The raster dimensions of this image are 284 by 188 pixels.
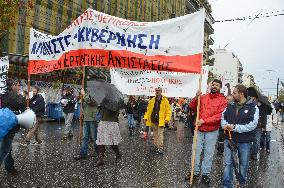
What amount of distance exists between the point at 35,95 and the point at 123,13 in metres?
39.1

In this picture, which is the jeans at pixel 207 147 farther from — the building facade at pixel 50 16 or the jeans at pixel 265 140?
the building facade at pixel 50 16

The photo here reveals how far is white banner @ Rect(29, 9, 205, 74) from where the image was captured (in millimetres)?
8070

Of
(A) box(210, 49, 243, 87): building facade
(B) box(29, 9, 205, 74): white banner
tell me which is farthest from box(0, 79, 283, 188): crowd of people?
(A) box(210, 49, 243, 87): building facade

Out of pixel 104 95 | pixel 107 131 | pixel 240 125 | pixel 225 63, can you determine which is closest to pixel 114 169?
pixel 107 131

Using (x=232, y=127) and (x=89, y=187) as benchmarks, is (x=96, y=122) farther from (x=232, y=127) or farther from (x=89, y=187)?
(x=232, y=127)

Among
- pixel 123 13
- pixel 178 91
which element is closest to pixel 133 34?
pixel 178 91

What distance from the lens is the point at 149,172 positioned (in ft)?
28.7

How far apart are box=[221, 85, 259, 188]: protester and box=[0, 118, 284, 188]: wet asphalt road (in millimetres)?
1023

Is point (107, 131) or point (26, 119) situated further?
point (107, 131)

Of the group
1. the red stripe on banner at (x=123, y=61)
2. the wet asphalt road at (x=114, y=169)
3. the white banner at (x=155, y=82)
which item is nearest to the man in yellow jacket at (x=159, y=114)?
the wet asphalt road at (x=114, y=169)

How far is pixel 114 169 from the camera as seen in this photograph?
876 centimetres

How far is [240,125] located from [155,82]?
6984 mm

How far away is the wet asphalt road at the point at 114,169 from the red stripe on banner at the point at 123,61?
7.03 feet

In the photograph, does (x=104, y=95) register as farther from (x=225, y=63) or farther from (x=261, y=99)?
(x=225, y=63)
